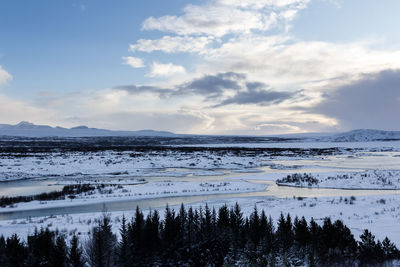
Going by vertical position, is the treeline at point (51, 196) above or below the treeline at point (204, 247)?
below

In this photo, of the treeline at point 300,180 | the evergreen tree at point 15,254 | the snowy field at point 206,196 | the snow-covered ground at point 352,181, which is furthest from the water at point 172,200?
the evergreen tree at point 15,254

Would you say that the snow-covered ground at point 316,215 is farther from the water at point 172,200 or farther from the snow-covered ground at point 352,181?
the snow-covered ground at point 352,181

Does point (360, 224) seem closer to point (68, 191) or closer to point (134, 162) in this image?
point (68, 191)

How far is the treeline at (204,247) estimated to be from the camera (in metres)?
8.49

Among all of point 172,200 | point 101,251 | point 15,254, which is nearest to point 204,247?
point 101,251

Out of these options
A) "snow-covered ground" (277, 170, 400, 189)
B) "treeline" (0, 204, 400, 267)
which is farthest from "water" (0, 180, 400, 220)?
"treeline" (0, 204, 400, 267)

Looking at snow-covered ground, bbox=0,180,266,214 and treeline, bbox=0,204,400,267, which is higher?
treeline, bbox=0,204,400,267

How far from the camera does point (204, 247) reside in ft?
32.9

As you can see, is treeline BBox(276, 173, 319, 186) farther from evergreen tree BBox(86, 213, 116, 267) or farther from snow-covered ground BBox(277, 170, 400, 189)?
evergreen tree BBox(86, 213, 116, 267)

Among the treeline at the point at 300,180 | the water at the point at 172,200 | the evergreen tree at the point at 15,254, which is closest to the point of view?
Answer: the evergreen tree at the point at 15,254

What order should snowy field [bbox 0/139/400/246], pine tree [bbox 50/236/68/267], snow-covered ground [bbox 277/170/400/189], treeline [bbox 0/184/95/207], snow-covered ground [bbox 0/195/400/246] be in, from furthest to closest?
snow-covered ground [bbox 277/170/400/189] < treeline [bbox 0/184/95/207] < snowy field [bbox 0/139/400/246] < snow-covered ground [bbox 0/195/400/246] < pine tree [bbox 50/236/68/267]

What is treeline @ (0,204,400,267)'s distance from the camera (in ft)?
27.9

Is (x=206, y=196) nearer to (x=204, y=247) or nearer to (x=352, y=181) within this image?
(x=204, y=247)

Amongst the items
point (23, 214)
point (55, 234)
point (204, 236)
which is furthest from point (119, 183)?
point (204, 236)
